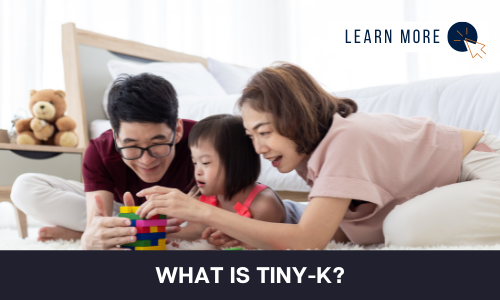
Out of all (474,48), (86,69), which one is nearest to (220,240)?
(86,69)

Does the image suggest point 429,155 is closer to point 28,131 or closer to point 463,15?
point 28,131

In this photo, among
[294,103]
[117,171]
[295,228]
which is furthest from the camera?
[117,171]

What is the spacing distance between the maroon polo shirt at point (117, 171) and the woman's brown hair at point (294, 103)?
38cm

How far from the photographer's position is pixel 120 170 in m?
1.26

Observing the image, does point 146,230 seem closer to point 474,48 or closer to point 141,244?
point 141,244

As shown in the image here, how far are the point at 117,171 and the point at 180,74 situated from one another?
128 centimetres

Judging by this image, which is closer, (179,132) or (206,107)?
(179,132)

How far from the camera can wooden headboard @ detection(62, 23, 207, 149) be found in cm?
224

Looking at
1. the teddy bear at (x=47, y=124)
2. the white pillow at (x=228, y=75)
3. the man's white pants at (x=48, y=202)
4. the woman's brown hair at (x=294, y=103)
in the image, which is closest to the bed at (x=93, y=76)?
the teddy bear at (x=47, y=124)

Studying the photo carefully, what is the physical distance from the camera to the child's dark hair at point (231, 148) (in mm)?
1151
